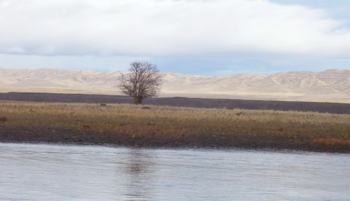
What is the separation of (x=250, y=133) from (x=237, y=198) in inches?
877

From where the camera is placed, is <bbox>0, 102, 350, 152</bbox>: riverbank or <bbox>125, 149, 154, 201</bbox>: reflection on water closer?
<bbox>125, 149, 154, 201</bbox>: reflection on water

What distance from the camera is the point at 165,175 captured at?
24406 millimetres

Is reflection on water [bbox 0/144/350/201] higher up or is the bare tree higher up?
the bare tree

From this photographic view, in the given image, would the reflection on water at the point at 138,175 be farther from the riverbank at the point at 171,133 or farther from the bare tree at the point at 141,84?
the bare tree at the point at 141,84

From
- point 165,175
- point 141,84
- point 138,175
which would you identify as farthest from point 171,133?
point 141,84

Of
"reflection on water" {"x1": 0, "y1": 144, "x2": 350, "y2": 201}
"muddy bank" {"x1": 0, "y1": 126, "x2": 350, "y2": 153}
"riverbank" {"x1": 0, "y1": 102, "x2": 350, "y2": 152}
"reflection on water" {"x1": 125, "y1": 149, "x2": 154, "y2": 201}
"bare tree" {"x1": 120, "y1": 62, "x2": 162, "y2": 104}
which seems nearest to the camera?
"reflection on water" {"x1": 125, "y1": 149, "x2": 154, "y2": 201}

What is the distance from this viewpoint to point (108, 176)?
2377 cm

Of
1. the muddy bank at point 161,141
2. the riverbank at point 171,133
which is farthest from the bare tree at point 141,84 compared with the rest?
the muddy bank at point 161,141

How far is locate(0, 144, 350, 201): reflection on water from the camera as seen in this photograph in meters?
20.3

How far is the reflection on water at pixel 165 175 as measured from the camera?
20281 mm

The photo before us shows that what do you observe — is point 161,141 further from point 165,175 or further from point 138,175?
point 138,175

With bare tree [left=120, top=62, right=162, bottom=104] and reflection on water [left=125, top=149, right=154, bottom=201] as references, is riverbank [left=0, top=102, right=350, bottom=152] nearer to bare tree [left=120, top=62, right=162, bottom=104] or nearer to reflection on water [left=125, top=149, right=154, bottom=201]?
reflection on water [left=125, top=149, right=154, bottom=201]

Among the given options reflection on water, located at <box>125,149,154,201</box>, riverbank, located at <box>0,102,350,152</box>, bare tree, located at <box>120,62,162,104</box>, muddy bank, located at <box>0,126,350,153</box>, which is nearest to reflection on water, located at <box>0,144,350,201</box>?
reflection on water, located at <box>125,149,154,201</box>

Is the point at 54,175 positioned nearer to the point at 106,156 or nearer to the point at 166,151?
the point at 106,156
